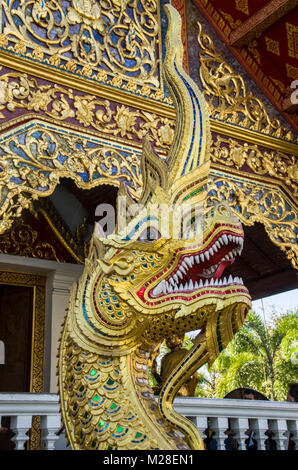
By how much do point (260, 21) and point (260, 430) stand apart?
317cm

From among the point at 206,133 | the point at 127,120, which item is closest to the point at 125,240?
the point at 206,133

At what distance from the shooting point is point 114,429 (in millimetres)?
1484

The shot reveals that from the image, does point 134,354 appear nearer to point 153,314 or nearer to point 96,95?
point 153,314

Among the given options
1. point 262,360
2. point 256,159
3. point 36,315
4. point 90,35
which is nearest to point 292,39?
point 256,159

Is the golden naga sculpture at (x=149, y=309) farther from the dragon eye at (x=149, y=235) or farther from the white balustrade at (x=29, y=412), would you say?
the white balustrade at (x=29, y=412)

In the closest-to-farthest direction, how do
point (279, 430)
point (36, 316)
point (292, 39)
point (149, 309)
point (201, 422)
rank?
point (149, 309), point (201, 422), point (279, 430), point (36, 316), point (292, 39)

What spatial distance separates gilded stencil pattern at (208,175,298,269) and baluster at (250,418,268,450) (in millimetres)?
1573

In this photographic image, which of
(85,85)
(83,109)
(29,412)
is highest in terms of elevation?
(85,85)

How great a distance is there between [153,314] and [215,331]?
0.59 ft

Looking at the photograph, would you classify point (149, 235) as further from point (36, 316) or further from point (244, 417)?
point (36, 316)

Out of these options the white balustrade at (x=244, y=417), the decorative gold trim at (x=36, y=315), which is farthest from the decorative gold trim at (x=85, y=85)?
the white balustrade at (x=244, y=417)

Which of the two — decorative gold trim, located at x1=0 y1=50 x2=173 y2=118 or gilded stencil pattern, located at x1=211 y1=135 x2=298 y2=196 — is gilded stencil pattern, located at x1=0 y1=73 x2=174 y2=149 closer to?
decorative gold trim, located at x1=0 y1=50 x2=173 y2=118

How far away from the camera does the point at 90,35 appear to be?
3.66m

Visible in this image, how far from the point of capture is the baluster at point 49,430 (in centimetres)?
217
